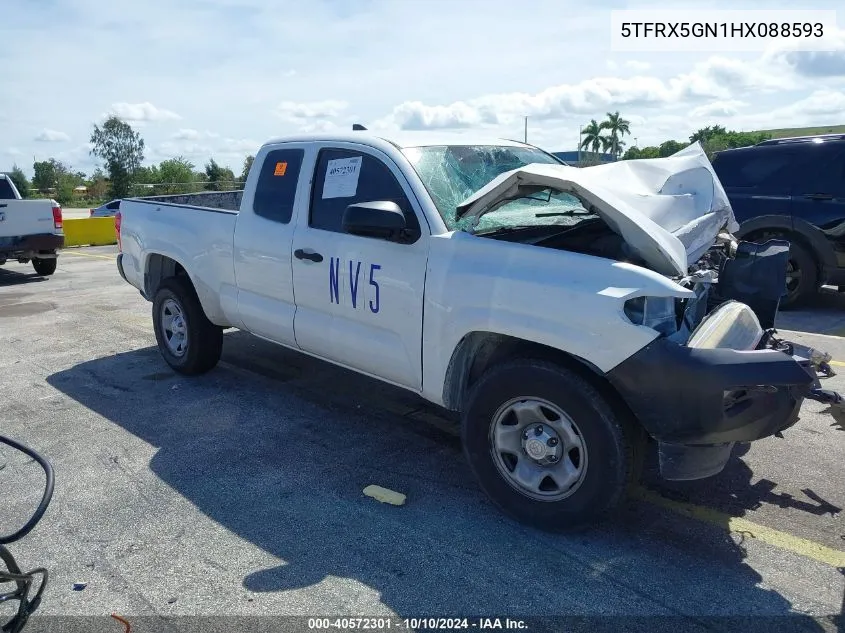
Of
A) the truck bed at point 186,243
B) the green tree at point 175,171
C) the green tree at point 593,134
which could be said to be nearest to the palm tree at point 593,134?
the green tree at point 593,134

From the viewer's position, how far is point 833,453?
437 cm

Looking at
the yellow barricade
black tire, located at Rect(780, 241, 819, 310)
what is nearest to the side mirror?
black tire, located at Rect(780, 241, 819, 310)

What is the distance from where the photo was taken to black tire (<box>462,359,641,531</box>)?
3229mm

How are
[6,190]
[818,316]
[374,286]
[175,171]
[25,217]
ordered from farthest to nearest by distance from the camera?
[175,171] → [6,190] → [25,217] → [818,316] → [374,286]

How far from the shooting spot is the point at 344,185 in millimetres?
4523

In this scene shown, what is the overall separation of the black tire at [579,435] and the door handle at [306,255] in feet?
4.68

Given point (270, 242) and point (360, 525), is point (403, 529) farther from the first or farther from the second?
point (270, 242)

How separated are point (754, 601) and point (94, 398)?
4791 millimetres

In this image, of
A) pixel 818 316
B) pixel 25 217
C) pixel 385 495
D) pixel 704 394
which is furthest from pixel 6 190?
pixel 704 394

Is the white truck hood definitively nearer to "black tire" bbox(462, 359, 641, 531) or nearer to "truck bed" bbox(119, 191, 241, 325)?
"black tire" bbox(462, 359, 641, 531)

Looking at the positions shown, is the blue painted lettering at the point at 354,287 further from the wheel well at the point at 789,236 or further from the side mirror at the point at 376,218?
the wheel well at the point at 789,236

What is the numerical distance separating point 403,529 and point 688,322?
174 centimetres

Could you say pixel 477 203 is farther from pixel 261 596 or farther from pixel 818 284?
pixel 818 284

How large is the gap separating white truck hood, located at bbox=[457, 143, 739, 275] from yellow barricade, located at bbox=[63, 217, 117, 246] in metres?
17.5
